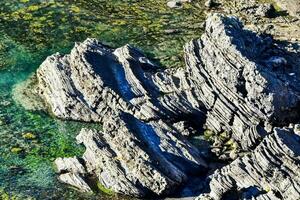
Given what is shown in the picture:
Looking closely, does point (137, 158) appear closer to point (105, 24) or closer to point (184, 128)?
point (184, 128)

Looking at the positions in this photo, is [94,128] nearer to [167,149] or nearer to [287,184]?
[167,149]

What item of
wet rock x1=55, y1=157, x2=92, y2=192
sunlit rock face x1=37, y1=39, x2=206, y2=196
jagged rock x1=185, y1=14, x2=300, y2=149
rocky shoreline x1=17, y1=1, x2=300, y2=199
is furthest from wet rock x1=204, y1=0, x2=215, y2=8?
wet rock x1=55, y1=157, x2=92, y2=192

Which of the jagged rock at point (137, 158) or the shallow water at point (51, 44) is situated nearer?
the jagged rock at point (137, 158)

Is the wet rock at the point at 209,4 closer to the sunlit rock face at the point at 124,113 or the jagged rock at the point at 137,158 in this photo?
the sunlit rock face at the point at 124,113

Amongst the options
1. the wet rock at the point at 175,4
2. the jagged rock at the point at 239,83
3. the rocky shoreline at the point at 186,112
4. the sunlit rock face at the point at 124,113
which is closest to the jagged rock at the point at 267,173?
the rocky shoreline at the point at 186,112

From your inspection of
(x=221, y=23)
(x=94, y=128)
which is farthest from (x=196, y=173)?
(x=221, y=23)
